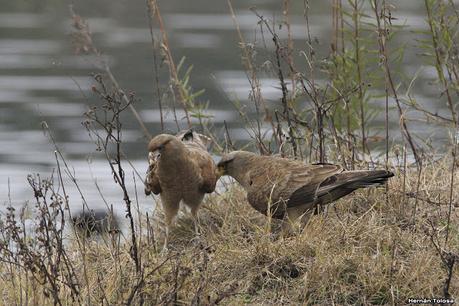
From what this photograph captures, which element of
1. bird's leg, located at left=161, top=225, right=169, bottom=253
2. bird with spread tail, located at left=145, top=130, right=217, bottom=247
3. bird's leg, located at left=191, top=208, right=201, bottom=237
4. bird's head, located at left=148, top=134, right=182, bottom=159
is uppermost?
bird's head, located at left=148, top=134, right=182, bottom=159

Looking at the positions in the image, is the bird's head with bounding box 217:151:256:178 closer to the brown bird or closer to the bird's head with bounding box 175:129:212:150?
the brown bird

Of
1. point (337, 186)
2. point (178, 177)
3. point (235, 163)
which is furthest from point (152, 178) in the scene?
point (337, 186)

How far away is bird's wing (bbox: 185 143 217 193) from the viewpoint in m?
7.50

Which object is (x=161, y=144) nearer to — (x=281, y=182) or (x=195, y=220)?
(x=195, y=220)

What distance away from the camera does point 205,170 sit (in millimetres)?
7555

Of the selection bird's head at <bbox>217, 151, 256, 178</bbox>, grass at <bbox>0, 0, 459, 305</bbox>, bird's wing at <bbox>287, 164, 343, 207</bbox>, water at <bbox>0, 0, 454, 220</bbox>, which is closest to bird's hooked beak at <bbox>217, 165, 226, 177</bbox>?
bird's head at <bbox>217, 151, 256, 178</bbox>

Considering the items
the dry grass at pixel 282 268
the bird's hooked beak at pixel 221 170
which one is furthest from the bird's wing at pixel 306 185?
the bird's hooked beak at pixel 221 170

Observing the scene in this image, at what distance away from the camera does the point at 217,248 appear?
632 centimetres

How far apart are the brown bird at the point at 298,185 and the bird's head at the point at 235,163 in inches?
7.6

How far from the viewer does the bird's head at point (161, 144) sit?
714cm

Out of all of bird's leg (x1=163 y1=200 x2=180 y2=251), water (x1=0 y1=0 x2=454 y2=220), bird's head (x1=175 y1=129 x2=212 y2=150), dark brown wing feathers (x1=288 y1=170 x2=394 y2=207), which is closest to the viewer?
dark brown wing feathers (x1=288 y1=170 x2=394 y2=207)

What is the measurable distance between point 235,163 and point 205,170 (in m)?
0.37

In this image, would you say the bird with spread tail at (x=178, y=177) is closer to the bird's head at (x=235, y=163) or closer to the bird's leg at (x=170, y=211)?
the bird's leg at (x=170, y=211)

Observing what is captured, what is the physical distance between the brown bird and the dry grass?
0.47 feet
